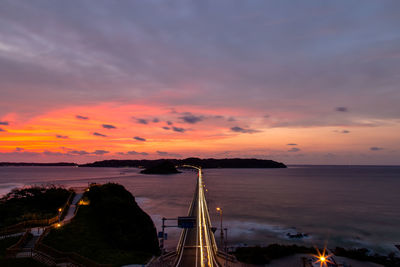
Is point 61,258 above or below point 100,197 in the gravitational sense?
below

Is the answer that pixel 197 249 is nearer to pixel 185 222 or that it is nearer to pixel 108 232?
pixel 185 222

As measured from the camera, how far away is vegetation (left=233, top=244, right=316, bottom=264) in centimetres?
4253

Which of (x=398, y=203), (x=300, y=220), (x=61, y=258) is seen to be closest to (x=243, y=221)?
(x=300, y=220)

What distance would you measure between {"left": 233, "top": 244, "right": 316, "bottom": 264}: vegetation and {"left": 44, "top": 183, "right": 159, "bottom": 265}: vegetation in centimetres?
1438

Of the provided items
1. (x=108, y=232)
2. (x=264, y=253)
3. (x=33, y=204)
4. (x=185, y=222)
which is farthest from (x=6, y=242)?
(x=264, y=253)

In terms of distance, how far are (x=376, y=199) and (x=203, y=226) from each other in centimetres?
9751

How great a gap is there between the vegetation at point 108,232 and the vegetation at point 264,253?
14379mm

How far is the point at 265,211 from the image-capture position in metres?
88.4

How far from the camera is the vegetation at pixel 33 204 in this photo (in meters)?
42.1

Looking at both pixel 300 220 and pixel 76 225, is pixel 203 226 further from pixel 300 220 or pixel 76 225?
pixel 300 220

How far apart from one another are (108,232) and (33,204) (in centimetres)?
2114

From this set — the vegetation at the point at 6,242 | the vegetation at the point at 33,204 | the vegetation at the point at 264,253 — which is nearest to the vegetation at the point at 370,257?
the vegetation at the point at 264,253

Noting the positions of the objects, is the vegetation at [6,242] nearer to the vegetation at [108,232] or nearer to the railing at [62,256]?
the vegetation at [108,232]

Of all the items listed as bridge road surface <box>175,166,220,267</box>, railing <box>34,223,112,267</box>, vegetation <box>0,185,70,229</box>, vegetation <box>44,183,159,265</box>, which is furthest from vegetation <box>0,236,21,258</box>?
bridge road surface <box>175,166,220,267</box>
